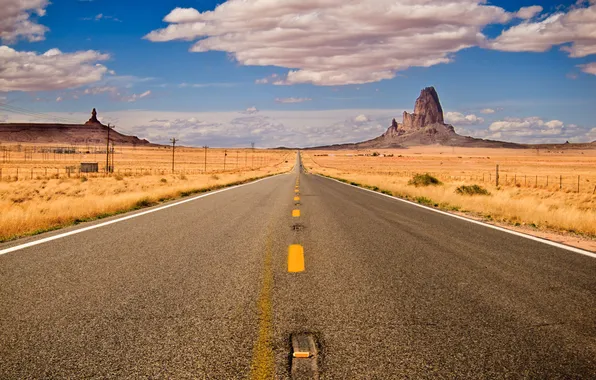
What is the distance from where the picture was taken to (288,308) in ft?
15.1

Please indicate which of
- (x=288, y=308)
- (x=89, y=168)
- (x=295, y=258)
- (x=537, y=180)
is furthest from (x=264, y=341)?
(x=89, y=168)

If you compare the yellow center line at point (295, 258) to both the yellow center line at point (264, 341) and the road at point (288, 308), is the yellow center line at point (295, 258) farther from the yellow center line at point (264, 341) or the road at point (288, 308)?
the yellow center line at point (264, 341)

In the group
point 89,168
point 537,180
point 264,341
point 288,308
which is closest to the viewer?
point 264,341

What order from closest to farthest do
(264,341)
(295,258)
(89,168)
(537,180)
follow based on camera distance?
(264,341), (295,258), (537,180), (89,168)

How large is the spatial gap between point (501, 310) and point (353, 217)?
7.91 m

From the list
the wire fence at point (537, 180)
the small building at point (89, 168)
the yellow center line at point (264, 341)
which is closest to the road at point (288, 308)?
the yellow center line at point (264, 341)

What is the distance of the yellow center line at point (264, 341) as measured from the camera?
127 inches

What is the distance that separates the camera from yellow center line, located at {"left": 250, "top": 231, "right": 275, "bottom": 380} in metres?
3.21

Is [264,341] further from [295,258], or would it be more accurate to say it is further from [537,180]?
[537,180]

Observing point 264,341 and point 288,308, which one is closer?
point 264,341

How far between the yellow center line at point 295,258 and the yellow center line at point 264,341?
0.57 m

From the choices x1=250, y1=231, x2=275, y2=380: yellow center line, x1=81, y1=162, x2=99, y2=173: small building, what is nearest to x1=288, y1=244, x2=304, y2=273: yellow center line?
x1=250, y1=231, x2=275, y2=380: yellow center line

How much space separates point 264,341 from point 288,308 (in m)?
0.85

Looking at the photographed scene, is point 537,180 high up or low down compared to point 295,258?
up
